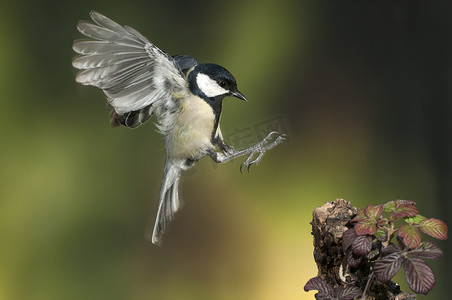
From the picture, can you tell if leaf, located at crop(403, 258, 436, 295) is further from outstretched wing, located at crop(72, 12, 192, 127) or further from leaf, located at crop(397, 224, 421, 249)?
outstretched wing, located at crop(72, 12, 192, 127)

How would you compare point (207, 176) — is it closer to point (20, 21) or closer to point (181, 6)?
point (181, 6)

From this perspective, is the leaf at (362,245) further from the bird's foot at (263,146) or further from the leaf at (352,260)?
the bird's foot at (263,146)

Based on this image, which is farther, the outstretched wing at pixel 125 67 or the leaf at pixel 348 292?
the outstretched wing at pixel 125 67

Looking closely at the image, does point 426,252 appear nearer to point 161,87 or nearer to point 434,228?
point 434,228

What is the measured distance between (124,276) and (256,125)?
55cm

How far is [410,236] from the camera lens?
1.03 m

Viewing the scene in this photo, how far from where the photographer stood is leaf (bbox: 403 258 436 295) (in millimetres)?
973

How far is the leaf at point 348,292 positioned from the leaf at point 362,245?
9 centimetres

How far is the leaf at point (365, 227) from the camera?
1031mm

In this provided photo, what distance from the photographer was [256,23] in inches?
65.4

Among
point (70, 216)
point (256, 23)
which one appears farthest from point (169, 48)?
point (70, 216)

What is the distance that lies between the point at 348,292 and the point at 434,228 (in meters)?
0.20

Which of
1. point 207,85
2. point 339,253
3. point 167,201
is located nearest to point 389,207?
point 339,253

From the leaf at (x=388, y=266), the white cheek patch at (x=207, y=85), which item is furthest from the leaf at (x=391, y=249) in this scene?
the white cheek patch at (x=207, y=85)
